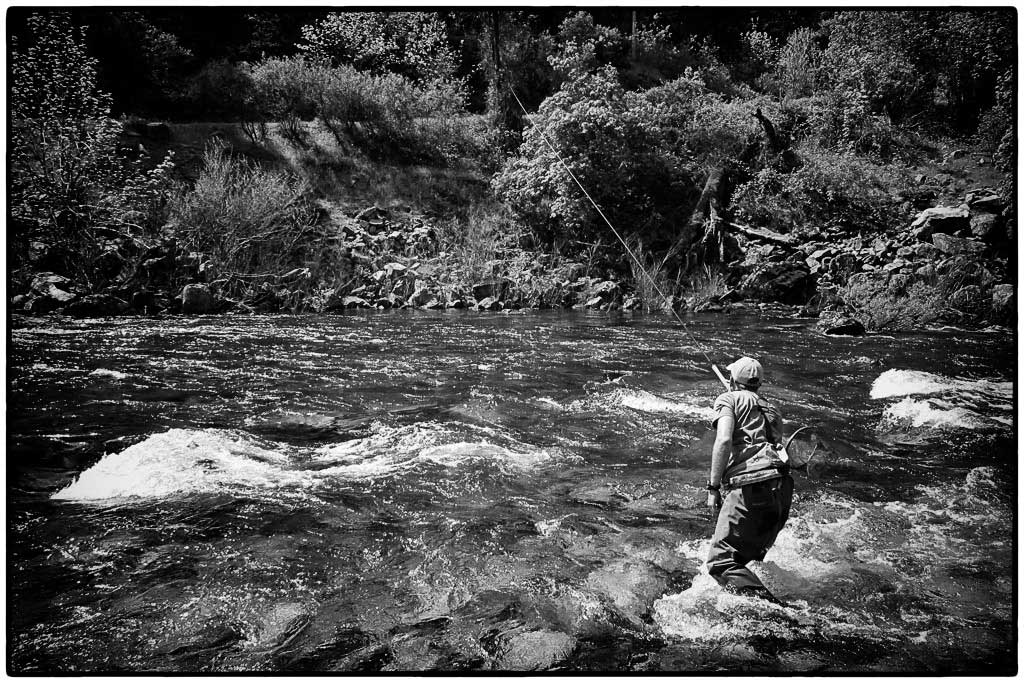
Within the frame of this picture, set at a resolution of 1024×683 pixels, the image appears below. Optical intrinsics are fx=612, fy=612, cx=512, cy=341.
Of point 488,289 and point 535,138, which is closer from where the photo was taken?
point 535,138

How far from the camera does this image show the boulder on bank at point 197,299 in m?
9.98

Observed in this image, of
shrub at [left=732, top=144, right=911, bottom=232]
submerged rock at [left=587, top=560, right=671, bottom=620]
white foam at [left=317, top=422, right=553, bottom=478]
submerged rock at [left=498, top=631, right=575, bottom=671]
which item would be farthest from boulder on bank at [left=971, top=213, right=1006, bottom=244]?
submerged rock at [left=498, top=631, right=575, bottom=671]

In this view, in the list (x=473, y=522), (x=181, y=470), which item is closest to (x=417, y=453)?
(x=473, y=522)

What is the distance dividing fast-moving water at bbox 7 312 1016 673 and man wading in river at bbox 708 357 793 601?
0.52 feet

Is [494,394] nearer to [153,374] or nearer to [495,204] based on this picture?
[153,374]

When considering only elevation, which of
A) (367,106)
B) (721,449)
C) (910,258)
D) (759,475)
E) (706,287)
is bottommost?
(759,475)

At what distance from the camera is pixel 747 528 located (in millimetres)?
2826

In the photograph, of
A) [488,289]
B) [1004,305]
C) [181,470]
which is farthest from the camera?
[488,289]

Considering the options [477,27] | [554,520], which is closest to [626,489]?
[554,520]

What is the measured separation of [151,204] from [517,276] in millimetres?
7010

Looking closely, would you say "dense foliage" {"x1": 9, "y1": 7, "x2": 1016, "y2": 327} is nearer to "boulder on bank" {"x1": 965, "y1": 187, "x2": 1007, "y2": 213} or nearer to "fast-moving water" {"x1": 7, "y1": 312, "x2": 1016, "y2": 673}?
"boulder on bank" {"x1": 965, "y1": 187, "x2": 1007, "y2": 213}

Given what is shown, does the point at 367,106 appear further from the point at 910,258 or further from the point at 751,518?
the point at 751,518

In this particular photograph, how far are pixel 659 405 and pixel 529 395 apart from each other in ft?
4.43

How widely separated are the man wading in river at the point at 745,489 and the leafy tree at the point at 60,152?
159 inches
